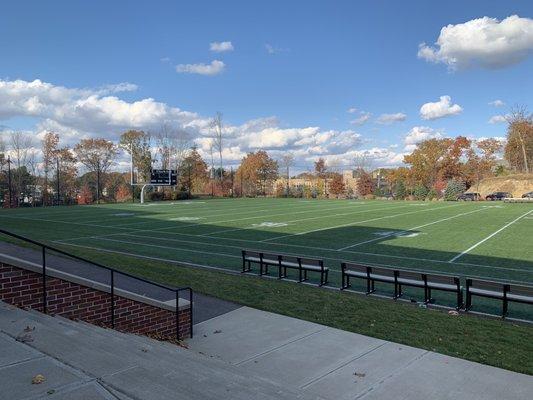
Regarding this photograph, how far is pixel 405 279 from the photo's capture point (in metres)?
11.1

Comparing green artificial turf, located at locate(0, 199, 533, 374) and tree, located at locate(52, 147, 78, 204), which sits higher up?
tree, located at locate(52, 147, 78, 204)

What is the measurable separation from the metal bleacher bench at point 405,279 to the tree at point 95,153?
6601 centimetres

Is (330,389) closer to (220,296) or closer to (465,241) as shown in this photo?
(220,296)

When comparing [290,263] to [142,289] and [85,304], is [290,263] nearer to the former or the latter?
[142,289]

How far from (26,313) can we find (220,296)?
14.5 feet

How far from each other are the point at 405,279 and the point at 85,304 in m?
7.35

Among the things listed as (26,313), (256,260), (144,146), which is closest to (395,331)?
(26,313)

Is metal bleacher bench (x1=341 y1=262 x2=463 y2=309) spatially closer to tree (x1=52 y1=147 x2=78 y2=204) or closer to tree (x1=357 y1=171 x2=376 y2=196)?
tree (x1=52 y1=147 x2=78 y2=204)

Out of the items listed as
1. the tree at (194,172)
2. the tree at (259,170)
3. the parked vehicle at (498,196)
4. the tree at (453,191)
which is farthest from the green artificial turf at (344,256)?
the tree at (259,170)

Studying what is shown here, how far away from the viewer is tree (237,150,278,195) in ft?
293

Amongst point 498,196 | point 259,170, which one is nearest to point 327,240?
point 498,196

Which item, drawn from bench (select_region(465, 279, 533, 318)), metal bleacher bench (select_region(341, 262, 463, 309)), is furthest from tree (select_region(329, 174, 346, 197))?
bench (select_region(465, 279, 533, 318))

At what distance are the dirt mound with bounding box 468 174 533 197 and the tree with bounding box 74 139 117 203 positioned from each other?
201 feet

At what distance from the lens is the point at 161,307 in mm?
7473
